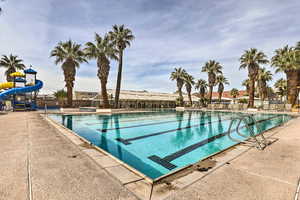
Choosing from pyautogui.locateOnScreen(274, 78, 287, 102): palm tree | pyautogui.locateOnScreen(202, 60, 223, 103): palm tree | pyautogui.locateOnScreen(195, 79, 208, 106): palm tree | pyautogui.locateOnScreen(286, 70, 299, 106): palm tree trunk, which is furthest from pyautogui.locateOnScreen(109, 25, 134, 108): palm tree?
pyautogui.locateOnScreen(274, 78, 287, 102): palm tree

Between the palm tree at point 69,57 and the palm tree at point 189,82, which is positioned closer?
the palm tree at point 69,57

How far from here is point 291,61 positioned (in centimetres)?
2716

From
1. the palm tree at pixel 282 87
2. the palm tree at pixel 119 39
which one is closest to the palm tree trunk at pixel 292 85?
the palm tree at pixel 282 87

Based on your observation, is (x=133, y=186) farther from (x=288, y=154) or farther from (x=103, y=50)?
(x=103, y=50)

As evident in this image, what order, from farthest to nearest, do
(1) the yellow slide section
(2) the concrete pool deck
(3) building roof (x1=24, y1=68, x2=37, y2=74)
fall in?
(1) the yellow slide section → (3) building roof (x1=24, y1=68, x2=37, y2=74) → (2) the concrete pool deck

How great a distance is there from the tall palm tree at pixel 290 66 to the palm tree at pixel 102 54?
32324 millimetres

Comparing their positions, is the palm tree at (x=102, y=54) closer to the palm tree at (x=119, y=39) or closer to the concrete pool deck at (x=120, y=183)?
the palm tree at (x=119, y=39)

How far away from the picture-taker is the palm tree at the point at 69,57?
2507 cm

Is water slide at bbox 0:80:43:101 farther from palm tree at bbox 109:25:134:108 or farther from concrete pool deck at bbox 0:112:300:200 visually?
concrete pool deck at bbox 0:112:300:200

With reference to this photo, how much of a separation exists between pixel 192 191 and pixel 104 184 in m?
1.64

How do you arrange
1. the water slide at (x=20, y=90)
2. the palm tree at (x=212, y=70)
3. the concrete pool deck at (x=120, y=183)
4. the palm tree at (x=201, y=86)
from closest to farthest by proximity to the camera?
the concrete pool deck at (x=120, y=183), the water slide at (x=20, y=90), the palm tree at (x=212, y=70), the palm tree at (x=201, y=86)

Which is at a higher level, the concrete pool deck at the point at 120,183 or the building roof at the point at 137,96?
the building roof at the point at 137,96

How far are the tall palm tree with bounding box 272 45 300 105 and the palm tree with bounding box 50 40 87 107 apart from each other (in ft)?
123

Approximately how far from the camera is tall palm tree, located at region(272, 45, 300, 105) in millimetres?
26991
